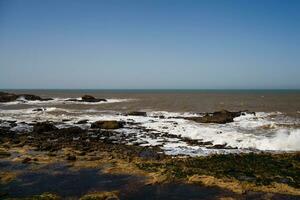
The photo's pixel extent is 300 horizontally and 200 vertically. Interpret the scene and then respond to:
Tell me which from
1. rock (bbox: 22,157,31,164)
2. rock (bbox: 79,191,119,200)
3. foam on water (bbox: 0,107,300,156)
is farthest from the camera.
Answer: foam on water (bbox: 0,107,300,156)

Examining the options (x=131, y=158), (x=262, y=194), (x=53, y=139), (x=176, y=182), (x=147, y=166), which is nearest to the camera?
(x=262, y=194)

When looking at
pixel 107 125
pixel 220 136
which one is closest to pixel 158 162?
pixel 220 136

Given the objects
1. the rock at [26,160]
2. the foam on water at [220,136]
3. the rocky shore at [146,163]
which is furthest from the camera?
the foam on water at [220,136]

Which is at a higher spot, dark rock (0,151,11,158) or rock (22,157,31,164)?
rock (22,157,31,164)

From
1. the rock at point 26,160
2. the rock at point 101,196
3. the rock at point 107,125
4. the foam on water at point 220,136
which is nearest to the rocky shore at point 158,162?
the rock at point 26,160

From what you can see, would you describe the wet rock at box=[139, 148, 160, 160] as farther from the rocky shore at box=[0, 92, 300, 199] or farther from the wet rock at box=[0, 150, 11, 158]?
the wet rock at box=[0, 150, 11, 158]

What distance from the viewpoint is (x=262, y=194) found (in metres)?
13.3

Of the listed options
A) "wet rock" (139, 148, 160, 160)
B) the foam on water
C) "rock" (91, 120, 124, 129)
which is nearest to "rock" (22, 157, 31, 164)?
"wet rock" (139, 148, 160, 160)

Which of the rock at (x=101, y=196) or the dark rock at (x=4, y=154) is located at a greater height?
the rock at (x=101, y=196)

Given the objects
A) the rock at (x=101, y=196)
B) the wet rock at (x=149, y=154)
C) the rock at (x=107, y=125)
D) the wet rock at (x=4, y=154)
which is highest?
the rock at (x=107, y=125)

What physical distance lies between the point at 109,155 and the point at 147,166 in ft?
12.8

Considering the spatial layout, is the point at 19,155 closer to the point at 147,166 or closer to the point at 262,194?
the point at 147,166

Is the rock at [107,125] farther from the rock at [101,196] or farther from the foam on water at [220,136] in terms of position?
the rock at [101,196]

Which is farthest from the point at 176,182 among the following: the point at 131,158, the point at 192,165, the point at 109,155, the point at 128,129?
the point at 128,129
